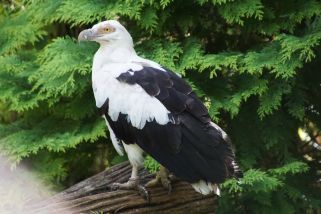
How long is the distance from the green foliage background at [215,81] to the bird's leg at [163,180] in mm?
625

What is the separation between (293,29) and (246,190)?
1054 millimetres

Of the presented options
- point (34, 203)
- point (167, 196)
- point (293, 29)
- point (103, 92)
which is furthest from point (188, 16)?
point (34, 203)

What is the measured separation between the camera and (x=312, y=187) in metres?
4.55

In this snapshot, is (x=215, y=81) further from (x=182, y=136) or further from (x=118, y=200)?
(x=118, y=200)

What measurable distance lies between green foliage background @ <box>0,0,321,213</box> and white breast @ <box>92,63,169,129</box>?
67 centimetres

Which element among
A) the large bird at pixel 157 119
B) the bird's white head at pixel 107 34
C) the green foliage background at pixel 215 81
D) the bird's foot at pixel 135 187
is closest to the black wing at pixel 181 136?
the large bird at pixel 157 119

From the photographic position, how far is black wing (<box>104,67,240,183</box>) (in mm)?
3100

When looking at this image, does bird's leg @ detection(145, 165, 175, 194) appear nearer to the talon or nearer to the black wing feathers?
the talon

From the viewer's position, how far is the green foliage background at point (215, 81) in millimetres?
4047

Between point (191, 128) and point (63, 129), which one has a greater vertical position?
point (191, 128)

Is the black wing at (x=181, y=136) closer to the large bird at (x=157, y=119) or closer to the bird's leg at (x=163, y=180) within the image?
the large bird at (x=157, y=119)

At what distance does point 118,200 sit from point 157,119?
44 cm

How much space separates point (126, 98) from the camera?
132 inches

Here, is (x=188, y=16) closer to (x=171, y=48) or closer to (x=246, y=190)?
(x=171, y=48)
